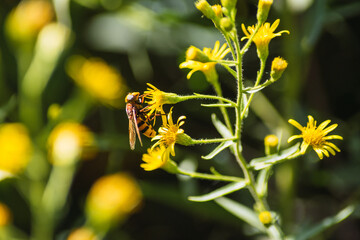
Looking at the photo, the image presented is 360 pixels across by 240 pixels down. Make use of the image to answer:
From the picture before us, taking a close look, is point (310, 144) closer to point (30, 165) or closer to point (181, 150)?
point (181, 150)

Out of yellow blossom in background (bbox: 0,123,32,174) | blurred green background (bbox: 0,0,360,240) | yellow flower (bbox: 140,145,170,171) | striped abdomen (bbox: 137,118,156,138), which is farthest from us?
yellow blossom in background (bbox: 0,123,32,174)

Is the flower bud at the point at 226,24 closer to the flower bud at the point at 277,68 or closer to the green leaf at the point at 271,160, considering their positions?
the flower bud at the point at 277,68

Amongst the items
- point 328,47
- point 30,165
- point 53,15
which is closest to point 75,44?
point 53,15

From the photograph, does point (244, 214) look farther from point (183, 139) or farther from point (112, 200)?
point (112, 200)

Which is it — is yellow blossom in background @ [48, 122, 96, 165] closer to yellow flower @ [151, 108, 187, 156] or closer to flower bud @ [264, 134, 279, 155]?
yellow flower @ [151, 108, 187, 156]

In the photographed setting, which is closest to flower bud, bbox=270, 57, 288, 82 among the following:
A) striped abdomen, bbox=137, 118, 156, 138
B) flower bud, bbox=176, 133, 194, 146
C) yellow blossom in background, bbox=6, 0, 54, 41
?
flower bud, bbox=176, 133, 194, 146

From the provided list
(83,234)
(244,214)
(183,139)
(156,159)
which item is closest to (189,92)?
(83,234)
